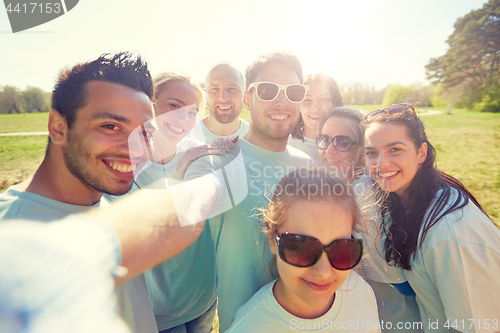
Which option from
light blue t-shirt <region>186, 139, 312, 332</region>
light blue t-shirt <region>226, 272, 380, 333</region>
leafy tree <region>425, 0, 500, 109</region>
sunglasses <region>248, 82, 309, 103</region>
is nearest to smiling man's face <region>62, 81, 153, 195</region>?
light blue t-shirt <region>186, 139, 312, 332</region>

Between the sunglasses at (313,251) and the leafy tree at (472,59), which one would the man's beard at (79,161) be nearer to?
the sunglasses at (313,251)

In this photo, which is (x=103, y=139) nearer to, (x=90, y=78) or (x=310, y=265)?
(x=90, y=78)

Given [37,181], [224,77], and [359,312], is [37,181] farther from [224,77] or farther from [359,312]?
[224,77]

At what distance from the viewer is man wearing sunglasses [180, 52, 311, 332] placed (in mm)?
1609

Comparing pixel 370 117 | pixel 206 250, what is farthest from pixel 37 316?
pixel 370 117

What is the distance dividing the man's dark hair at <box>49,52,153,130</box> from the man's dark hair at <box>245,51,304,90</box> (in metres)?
1.14

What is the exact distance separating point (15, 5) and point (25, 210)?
1882 millimetres

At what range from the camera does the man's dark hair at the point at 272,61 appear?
2.40 m

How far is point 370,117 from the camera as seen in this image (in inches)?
89.7

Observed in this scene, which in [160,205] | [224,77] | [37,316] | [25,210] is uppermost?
[224,77]

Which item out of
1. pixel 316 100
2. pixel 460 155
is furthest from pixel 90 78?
pixel 460 155

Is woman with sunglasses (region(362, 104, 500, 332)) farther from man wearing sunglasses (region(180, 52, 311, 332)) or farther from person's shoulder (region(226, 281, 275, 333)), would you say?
person's shoulder (region(226, 281, 275, 333))

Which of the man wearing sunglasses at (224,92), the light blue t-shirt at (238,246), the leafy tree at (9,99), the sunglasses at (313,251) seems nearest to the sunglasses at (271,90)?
the light blue t-shirt at (238,246)

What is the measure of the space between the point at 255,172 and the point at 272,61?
1.27 metres
